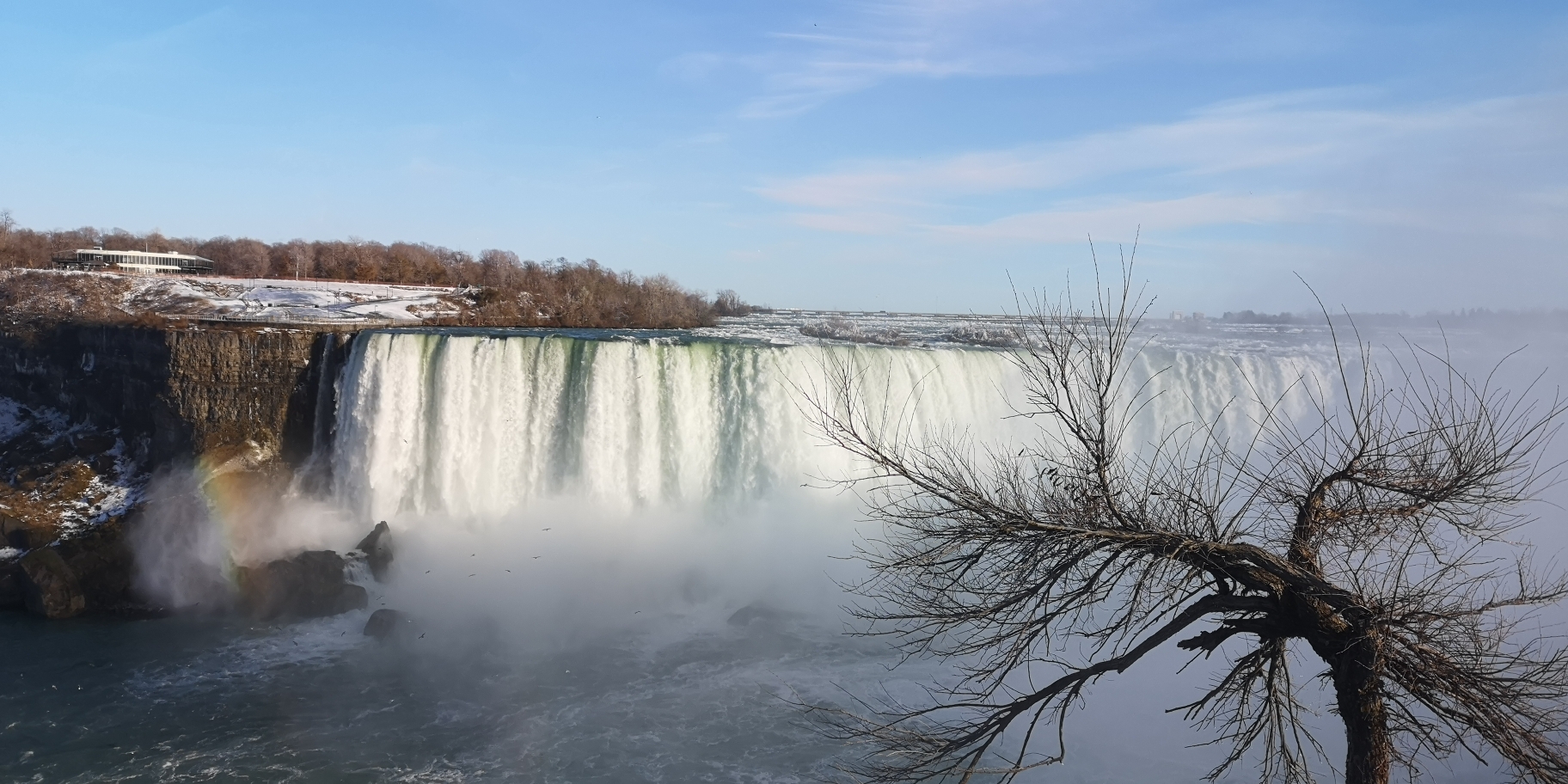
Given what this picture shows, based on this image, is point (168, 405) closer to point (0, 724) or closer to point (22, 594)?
point (22, 594)

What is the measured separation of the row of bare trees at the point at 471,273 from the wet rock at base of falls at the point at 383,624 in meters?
16.4

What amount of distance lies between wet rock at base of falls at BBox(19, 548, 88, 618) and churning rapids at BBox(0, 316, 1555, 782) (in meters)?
0.45

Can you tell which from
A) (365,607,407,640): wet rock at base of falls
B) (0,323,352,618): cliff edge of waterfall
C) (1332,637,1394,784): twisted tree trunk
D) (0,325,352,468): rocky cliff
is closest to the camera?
(1332,637,1394,784): twisted tree trunk

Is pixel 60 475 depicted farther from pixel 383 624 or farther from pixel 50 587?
pixel 383 624

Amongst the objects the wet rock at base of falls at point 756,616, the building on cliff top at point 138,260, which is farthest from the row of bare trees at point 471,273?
the wet rock at base of falls at point 756,616

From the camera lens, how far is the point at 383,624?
14.5 meters

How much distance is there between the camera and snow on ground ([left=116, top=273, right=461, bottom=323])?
24719 mm

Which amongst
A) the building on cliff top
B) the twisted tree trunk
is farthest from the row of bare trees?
the twisted tree trunk

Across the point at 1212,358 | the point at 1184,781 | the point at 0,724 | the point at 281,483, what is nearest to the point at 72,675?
the point at 0,724

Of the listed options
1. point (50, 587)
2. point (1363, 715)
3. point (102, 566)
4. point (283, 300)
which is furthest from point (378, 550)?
point (1363, 715)

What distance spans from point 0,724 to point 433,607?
18.2ft

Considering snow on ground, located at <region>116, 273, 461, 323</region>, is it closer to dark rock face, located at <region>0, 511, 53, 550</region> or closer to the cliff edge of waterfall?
the cliff edge of waterfall

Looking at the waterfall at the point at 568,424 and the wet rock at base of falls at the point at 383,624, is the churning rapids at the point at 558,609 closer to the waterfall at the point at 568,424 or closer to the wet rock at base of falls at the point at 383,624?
the waterfall at the point at 568,424

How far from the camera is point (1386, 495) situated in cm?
463
